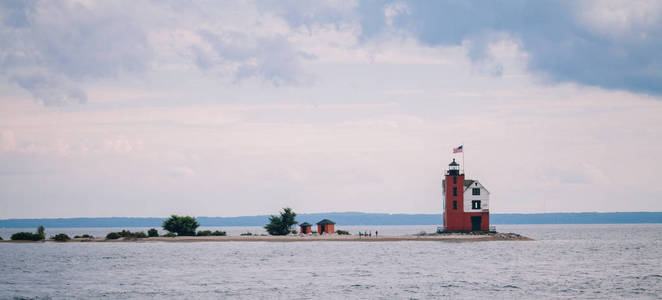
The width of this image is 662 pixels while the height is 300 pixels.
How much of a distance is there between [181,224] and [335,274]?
63824mm

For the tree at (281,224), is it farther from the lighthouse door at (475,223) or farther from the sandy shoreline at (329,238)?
the lighthouse door at (475,223)

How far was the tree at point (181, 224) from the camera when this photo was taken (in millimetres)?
122594

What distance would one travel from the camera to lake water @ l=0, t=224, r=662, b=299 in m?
53.3

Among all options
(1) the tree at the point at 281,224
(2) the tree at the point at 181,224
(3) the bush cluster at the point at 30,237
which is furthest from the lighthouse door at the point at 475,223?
(3) the bush cluster at the point at 30,237

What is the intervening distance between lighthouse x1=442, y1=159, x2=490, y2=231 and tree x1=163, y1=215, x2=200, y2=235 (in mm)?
42327

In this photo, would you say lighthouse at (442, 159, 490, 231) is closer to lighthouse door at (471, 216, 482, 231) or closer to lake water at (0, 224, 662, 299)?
lighthouse door at (471, 216, 482, 231)

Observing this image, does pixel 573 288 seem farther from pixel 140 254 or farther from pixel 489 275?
pixel 140 254

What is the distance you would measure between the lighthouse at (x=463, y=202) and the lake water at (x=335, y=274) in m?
16.4

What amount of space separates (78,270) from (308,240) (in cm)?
4957

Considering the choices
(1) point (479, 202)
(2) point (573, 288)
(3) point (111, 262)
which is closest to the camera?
(2) point (573, 288)

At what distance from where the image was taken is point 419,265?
2886 inches

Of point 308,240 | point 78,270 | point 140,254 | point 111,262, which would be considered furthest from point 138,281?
point 308,240

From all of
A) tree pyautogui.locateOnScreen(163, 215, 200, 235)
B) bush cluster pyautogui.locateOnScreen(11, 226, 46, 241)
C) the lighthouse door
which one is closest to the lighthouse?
the lighthouse door

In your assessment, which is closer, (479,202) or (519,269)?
(519,269)
